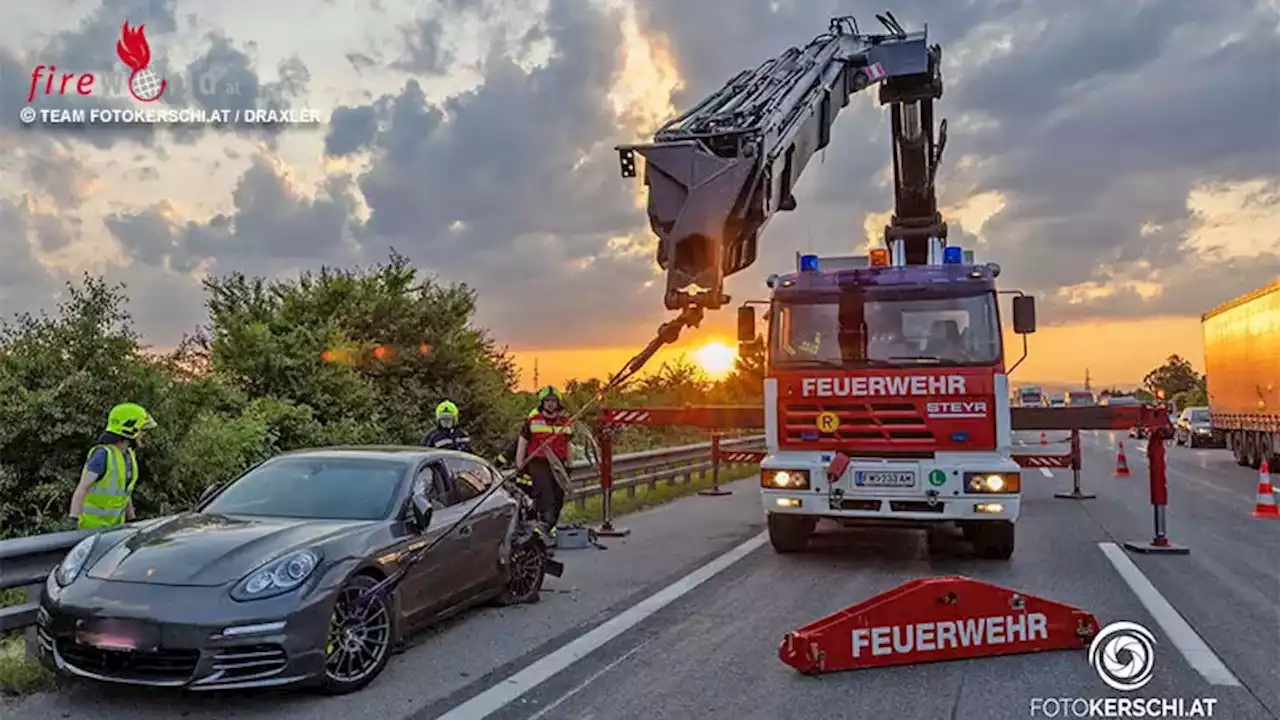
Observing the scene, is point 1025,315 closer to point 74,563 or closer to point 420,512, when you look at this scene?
point 420,512

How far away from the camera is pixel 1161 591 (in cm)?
827

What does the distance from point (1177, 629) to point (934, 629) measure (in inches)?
81.0

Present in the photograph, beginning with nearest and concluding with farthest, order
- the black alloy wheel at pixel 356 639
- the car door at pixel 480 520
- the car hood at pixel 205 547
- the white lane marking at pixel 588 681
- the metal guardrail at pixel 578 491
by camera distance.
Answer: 1. the white lane marking at pixel 588 681
2. the car hood at pixel 205 547
3. the black alloy wheel at pixel 356 639
4. the metal guardrail at pixel 578 491
5. the car door at pixel 480 520

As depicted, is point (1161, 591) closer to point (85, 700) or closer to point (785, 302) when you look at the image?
point (785, 302)

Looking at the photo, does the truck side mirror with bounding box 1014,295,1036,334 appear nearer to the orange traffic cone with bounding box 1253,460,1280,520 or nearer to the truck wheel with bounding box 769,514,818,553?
the truck wheel with bounding box 769,514,818,553

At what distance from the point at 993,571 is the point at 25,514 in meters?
10.0

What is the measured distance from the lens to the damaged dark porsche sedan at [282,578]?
5.09m

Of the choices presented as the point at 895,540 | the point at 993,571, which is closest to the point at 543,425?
the point at 895,540

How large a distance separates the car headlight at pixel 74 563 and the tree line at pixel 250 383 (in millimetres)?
5741

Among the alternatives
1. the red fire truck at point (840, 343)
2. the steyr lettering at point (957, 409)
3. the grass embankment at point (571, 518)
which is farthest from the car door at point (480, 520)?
the steyr lettering at point (957, 409)

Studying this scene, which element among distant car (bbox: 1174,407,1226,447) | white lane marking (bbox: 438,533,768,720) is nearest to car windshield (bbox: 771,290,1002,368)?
white lane marking (bbox: 438,533,768,720)

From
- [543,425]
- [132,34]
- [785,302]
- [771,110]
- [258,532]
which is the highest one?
[132,34]

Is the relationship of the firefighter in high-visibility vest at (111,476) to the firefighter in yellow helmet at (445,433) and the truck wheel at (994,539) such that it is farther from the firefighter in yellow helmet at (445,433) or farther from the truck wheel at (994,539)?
the truck wheel at (994,539)

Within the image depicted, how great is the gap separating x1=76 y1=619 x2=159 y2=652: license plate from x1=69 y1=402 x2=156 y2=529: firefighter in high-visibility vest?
1648 millimetres
